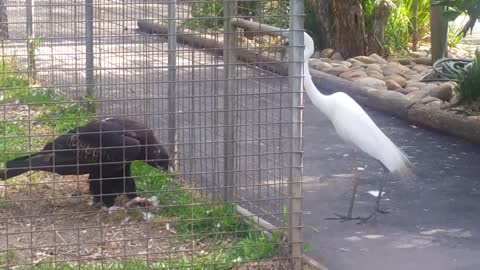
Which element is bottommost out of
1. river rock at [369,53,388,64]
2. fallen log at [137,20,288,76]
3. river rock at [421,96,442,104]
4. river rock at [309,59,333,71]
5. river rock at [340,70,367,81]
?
river rock at [421,96,442,104]

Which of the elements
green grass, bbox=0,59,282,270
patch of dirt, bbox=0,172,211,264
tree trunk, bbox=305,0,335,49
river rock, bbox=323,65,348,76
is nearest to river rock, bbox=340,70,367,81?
river rock, bbox=323,65,348,76

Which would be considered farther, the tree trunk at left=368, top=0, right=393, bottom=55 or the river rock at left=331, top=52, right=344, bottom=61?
the river rock at left=331, top=52, right=344, bottom=61

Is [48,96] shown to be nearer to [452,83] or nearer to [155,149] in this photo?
[155,149]

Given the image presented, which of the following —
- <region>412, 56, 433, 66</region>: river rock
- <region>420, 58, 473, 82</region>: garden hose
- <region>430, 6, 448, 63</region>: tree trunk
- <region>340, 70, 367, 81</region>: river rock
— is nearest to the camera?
<region>420, 58, 473, 82</region>: garden hose

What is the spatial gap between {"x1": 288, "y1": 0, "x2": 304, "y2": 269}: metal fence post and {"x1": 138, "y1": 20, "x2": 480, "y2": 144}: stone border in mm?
710

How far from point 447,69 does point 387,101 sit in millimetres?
1065

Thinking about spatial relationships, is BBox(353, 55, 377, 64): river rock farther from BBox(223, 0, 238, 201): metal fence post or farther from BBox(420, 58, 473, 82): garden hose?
BBox(223, 0, 238, 201): metal fence post

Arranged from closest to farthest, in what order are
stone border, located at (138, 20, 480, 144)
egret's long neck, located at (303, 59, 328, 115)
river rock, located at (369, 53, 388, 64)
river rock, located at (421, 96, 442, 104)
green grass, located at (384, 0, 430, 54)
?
stone border, located at (138, 20, 480, 144) → egret's long neck, located at (303, 59, 328, 115) → river rock, located at (421, 96, 442, 104) → river rock, located at (369, 53, 388, 64) → green grass, located at (384, 0, 430, 54)

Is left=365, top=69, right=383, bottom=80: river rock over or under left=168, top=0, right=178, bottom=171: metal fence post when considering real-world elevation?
under

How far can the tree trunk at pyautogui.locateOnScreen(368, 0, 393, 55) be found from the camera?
12906 millimetres

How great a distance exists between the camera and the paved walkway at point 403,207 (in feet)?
19.4

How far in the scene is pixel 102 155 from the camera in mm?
5855

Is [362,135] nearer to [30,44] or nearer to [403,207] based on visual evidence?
[403,207]

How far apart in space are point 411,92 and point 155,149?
5060 millimetres
